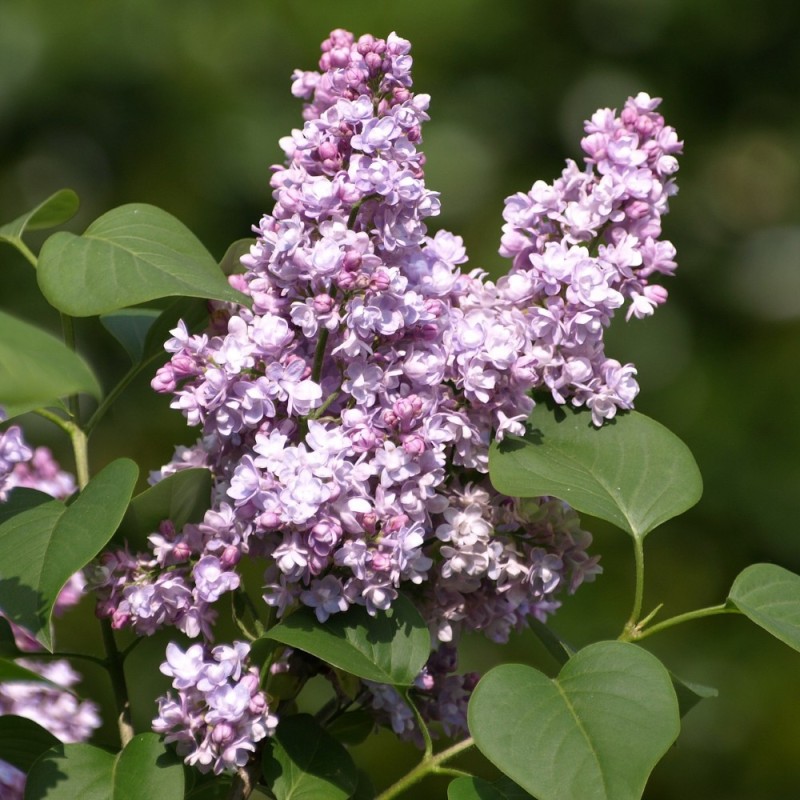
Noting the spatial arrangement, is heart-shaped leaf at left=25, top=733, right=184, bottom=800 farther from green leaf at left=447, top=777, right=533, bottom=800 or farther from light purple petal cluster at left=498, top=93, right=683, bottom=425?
light purple petal cluster at left=498, top=93, right=683, bottom=425

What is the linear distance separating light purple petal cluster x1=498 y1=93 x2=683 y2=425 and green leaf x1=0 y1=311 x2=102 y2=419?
27 cm

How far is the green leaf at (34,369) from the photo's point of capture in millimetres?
306

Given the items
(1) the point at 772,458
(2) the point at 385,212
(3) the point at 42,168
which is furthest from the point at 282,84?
(2) the point at 385,212

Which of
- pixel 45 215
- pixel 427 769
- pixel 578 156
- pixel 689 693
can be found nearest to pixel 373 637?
pixel 427 769

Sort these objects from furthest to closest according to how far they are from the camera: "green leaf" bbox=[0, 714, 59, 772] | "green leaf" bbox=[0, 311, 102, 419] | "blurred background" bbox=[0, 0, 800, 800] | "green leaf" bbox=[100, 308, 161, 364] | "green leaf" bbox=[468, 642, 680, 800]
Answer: "blurred background" bbox=[0, 0, 800, 800] → "green leaf" bbox=[100, 308, 161, 364] → "green leaf" bbox=[0, 714, 59, 772] → "green leaf" bbox=[468, 642, 680, 800] → "green leaf" bbox=[0, 311, 102, 419]

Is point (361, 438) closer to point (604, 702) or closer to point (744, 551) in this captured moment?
point (604, 702)

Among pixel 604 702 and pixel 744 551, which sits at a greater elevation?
pixel 604 702

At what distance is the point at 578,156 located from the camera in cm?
257

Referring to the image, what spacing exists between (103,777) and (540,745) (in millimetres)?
183

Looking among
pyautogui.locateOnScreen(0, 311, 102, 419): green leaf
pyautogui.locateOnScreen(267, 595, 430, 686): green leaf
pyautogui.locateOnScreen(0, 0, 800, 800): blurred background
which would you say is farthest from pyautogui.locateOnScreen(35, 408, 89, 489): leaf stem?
pyautogui.locateOnScreen(0, 0, 800, 800): blurred background

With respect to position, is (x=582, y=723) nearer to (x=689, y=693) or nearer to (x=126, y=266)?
Answer: (x=689, y=693)

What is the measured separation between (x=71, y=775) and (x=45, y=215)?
0.29m

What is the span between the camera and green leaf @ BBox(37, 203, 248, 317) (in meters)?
0.50

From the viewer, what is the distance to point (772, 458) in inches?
105
